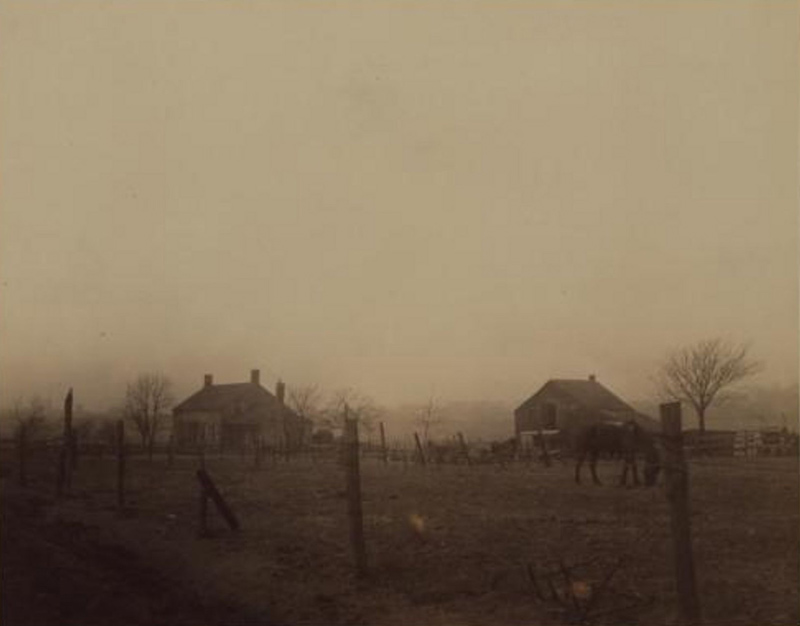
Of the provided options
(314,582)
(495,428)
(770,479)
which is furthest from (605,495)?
(495,428)

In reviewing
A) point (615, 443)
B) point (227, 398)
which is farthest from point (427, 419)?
point (615, 443)

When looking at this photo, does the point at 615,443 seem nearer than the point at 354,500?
No

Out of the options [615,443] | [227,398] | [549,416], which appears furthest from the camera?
[227,398]

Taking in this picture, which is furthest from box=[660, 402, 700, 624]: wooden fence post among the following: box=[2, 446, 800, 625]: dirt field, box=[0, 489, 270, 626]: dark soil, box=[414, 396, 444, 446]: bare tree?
A: box=[414, 396, 444, 446]: bare tree

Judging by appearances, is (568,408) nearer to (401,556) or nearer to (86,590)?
(401,556)

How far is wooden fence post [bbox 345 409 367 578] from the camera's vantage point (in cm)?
1092

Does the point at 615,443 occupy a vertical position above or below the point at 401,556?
above

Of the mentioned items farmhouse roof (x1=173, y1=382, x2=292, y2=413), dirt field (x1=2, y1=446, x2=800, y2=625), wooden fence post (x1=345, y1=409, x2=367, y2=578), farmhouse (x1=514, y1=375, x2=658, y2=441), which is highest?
farmhouse roof (x1=173, y1=382, x2=292, y2=413)

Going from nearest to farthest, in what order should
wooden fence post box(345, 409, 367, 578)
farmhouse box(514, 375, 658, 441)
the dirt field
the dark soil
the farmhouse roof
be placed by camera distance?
the dark soil < the dirt field < wooden fence post box(345, 409, 367, 578) < farmhouse box(514, 375, 658, 441) < the farmhouse roof

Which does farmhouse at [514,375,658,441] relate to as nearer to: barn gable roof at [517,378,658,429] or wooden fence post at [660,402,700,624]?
barn gable roof at [517,378,658,429]

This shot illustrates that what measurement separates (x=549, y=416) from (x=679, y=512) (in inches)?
2091

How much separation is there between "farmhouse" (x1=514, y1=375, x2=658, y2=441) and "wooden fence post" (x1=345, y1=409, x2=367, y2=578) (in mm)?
46216

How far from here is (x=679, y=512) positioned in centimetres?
769

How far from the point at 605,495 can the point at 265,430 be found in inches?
2005
